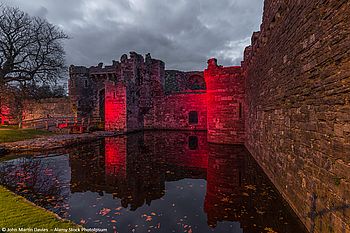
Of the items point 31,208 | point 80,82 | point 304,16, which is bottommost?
point 31,208

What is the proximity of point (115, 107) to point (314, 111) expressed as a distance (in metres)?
18.7

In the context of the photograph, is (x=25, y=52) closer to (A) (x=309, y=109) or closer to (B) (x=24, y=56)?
(B) (x=24, y=56)

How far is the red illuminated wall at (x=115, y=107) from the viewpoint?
783 inches

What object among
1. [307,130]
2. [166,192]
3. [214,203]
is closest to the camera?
[307,130]

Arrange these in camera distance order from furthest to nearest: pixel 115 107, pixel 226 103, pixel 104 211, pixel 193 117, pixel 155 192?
1. pixel 193 117
2. pixel 115 107
3. pixel 226 103
4. pixel 155 192
5. pixel 104 211

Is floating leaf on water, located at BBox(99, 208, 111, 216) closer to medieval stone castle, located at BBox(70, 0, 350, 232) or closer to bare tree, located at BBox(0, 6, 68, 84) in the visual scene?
medieval stone castle, located at BBox(70, 0, 350, 232)

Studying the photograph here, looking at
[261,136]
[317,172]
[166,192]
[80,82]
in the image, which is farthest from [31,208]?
[80,82]

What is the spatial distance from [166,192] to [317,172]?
3628 mm

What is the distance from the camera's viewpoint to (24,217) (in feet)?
11.2

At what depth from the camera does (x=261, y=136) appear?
759 centimetres

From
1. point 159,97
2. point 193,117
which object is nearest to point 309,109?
point 193,117

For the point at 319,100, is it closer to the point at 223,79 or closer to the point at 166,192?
the point at 166,192

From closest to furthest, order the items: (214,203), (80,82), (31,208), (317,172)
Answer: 1. (317,172)
2. (31,208)
3. (214,203)
4. (80,82)

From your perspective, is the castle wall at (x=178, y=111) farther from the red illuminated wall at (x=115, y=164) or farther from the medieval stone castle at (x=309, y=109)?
the medieval stone castle at (x=309, y=109)
